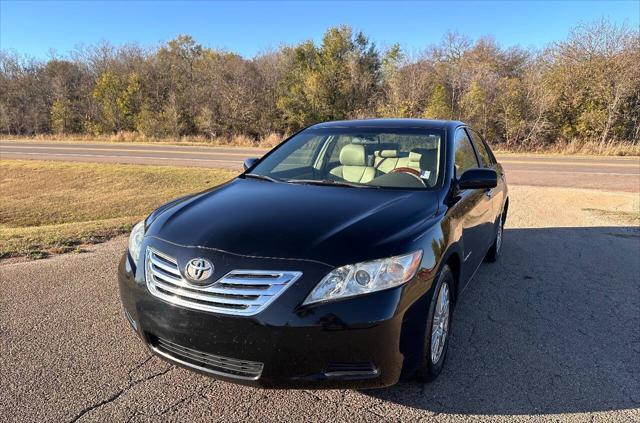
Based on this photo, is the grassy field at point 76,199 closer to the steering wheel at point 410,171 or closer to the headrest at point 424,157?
the steering wheel at point 410,171

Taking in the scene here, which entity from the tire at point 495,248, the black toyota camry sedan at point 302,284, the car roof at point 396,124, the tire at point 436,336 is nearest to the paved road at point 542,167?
the tire at point 495,248

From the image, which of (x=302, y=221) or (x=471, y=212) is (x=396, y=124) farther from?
(x=302, y=221)

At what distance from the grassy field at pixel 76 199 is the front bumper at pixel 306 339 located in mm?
4011

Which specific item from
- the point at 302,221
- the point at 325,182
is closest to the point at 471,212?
the point at 325,182

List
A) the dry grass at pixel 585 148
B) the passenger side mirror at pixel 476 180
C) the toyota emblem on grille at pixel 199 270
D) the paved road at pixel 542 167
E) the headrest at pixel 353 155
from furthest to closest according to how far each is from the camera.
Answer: the dry grass at pixel 585 148, the paved road at pixel 542 167, the headrest at pixel 353 155, the passenger side mirror at pixel 476 180, the toyota emblem on grille at pixel 199 270

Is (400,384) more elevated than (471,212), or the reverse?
(471,212)

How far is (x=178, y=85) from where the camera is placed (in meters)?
36.5

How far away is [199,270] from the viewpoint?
2.29 metres

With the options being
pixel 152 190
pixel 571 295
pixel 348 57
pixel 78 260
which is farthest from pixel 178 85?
pixel 571 295

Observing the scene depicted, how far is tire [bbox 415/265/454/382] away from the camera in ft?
8.25

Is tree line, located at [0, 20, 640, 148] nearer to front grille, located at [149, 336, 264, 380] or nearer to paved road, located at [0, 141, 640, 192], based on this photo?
paved road, located at [0, 141, 640, 192]

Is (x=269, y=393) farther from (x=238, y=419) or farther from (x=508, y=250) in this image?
(x=508, y=250)

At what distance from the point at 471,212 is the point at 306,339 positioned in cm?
200

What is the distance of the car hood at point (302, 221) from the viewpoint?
2316 mm
